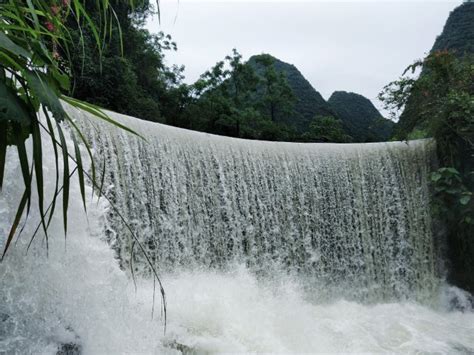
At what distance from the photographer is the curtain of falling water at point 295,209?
184 inches

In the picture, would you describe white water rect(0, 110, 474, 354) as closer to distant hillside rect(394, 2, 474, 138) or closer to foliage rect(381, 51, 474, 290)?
foliage rect(381, 51, 474, 290)

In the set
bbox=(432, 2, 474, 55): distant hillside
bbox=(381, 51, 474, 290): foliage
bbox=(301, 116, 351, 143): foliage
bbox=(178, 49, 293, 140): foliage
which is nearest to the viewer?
bbox=(381, 51, 474, 290): foliage

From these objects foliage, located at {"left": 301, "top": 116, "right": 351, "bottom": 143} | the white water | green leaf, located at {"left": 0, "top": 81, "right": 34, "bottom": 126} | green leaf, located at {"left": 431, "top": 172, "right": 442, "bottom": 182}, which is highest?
foliage, located at {"left": 301, "top": 116, "right": 351, "bottom": 143}

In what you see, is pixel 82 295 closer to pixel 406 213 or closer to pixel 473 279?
pixel 406 213

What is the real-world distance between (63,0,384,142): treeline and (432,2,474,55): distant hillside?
19.3ft

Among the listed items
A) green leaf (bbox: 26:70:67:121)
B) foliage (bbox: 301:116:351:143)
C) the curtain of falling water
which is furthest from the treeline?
green leaf (bbox: 26:70:67:121)

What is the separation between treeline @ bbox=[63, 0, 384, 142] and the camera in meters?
7.96

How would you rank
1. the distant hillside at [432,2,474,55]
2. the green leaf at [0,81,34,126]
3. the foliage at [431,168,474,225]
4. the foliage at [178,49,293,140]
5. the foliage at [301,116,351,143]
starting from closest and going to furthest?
1. the green leaf at [0,81,34,126]
2. the foliage at [431,168,474,225]
3. the foliage at [178,49,293,140]
4. the foliage at [301,116,351,143]
5. the distant hillside at [432,2,474,55]

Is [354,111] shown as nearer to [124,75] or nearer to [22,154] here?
[124,75]

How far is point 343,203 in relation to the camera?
5.95 metres

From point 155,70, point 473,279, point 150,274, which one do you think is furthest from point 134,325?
point 155,70

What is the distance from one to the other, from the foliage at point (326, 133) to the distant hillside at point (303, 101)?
3775 mm

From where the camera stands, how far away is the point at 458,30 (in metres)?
17.8

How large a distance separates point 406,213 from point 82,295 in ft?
16.8
